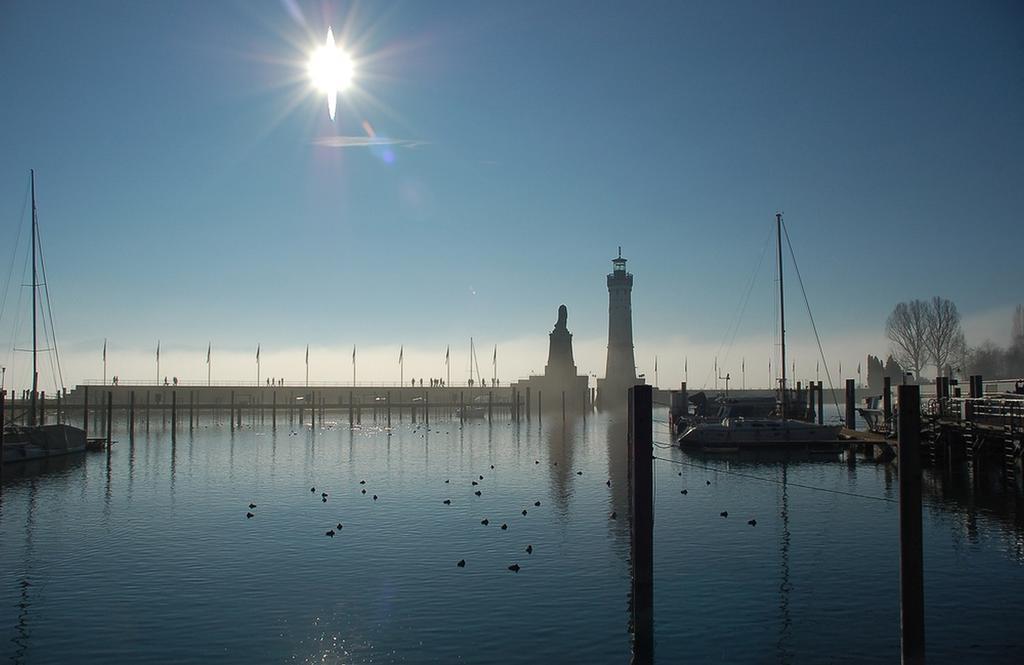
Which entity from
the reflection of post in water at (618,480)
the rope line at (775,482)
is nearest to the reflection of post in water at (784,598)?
the rope line at (775,482)

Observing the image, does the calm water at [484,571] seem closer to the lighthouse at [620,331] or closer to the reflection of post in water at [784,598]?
the reflection of post in water at [784,598]

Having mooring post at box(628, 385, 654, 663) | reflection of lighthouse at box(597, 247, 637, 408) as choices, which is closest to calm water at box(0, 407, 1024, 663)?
mooring post at box(628, 385, 654, 663)

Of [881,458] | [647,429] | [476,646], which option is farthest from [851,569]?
[881,458]

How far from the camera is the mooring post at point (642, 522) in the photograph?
17.0 meters

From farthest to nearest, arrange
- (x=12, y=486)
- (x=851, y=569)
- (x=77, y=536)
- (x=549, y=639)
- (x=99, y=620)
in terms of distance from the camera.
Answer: (x=12, y=486) < (x=77, y=536) < (x=851, y=569) < (x=99, y=620) < (x=549, y=639)

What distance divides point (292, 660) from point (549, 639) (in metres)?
5.55

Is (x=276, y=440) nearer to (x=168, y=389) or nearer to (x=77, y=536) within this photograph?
(x=77, y=536)

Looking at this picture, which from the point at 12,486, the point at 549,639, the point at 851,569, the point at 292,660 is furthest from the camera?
the point at 12,486

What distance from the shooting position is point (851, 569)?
2330 cm

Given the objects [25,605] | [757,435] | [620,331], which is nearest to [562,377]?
[620,331]

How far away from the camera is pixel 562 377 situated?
14088 cm

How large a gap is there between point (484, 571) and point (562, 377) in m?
118

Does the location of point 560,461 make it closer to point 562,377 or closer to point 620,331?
point 620,331

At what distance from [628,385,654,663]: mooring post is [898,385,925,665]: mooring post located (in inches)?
191
